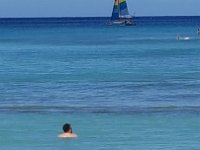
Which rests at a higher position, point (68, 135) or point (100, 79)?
point (68, 135)

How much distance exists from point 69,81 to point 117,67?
9.58 m

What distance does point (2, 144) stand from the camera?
23.5 m

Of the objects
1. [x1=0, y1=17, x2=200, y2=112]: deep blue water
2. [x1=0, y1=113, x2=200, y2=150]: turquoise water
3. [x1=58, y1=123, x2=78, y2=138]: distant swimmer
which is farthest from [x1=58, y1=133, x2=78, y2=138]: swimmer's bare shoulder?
[x1=0, y1=17, x2=200, y2=112]: deep blue water

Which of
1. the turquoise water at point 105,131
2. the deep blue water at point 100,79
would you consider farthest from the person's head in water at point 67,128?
the deep blue water at point 100,79

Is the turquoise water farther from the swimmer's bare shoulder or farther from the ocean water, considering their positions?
the swimmer's bare shoulder
